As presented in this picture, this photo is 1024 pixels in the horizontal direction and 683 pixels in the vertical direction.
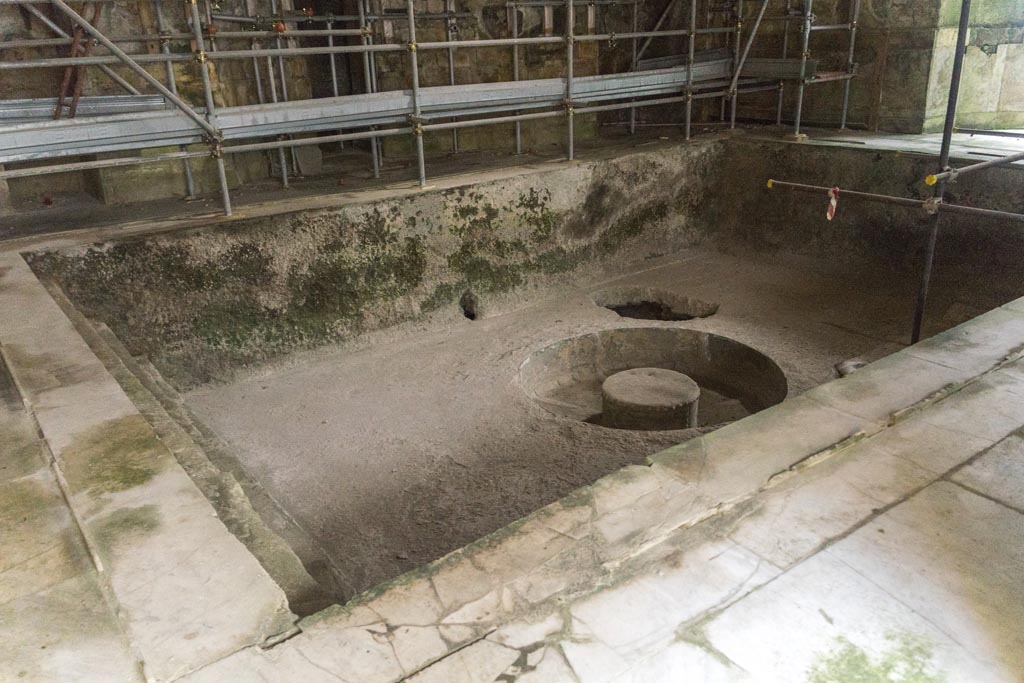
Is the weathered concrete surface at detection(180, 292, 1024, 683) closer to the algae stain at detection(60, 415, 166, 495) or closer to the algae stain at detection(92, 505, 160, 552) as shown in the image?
the algae stain at detection(92, 505, 160, 552)

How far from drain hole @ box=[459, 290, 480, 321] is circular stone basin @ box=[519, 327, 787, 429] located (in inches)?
33.0

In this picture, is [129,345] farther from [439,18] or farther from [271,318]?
[439,18]

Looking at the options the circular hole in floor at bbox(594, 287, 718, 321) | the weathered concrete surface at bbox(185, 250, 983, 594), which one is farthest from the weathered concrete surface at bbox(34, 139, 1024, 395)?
the circular hole in floor at bbox(594, 287, 718, 321)

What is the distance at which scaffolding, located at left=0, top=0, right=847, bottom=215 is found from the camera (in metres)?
4.66

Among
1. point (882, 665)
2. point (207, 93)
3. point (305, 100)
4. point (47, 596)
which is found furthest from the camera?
point (305, 100)

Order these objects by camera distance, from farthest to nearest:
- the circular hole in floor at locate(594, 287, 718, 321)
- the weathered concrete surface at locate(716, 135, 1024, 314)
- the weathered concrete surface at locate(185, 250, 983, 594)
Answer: the circular hole in floor at locate(594, 287, 718, 321) < the weathered concrete surface at locate(716, 135, 1024, 314) < the weathered concrete surface at locate(185, 250, 983, 594)

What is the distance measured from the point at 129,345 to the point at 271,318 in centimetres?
88

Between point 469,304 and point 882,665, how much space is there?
4554mm

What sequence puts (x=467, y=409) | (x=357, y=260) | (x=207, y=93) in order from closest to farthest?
(x=467, y=409)
(x=207, y=93)
(x=357, y=260)

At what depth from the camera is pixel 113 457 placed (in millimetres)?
2369

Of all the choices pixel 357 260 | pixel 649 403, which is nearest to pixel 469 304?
pixel 357 260

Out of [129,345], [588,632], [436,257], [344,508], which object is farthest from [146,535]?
[436,257]

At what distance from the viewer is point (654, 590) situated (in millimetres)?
1940

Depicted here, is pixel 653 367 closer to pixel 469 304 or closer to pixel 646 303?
pixel 646 303
